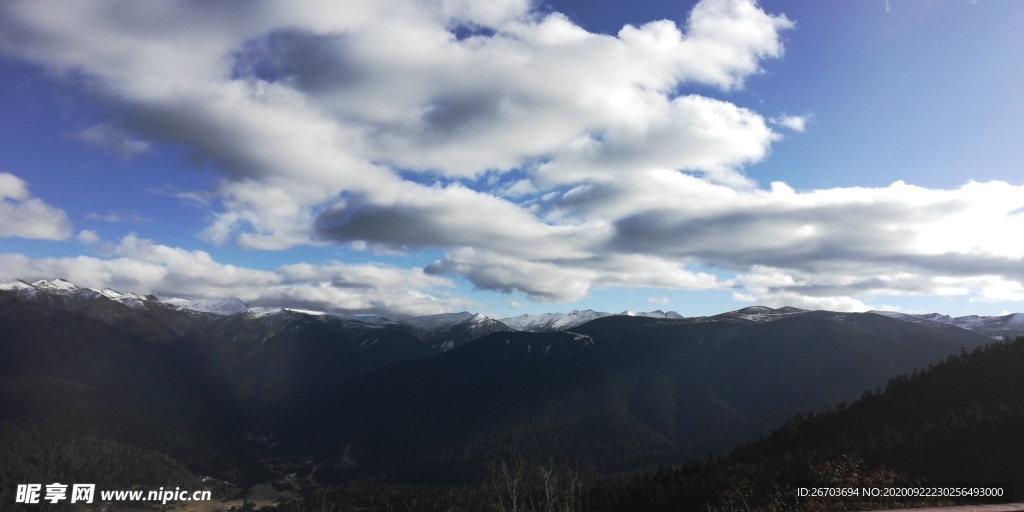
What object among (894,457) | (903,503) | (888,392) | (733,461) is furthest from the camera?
(888,392)

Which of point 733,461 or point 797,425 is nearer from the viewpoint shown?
point 733,461

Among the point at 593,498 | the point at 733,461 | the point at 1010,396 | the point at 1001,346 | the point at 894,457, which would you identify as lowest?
the point at 593,498

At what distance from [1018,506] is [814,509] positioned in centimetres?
3301

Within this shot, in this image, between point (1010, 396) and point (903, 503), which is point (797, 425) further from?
point (903, 503)

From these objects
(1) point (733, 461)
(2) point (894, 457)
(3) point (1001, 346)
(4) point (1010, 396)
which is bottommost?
(1) point (733, 461)

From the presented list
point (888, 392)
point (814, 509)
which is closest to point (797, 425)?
point (888, 392)

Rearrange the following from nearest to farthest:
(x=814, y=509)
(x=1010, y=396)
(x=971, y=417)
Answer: (x=814, y=509), (x=971, y=417), (x=1010, y=396)

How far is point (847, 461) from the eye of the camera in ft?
319

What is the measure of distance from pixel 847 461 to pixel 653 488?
64.2 metres

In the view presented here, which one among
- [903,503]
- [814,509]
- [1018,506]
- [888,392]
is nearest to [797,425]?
[888,392]

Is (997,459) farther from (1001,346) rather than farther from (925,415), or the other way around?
(1001,346)

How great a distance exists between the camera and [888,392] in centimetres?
16138

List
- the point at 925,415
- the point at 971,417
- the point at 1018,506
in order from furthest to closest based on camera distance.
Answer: the point at 925,415, the point at 971,417, the point at 1018,506

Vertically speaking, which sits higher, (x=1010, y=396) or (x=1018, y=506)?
(x=1018, y=506)
